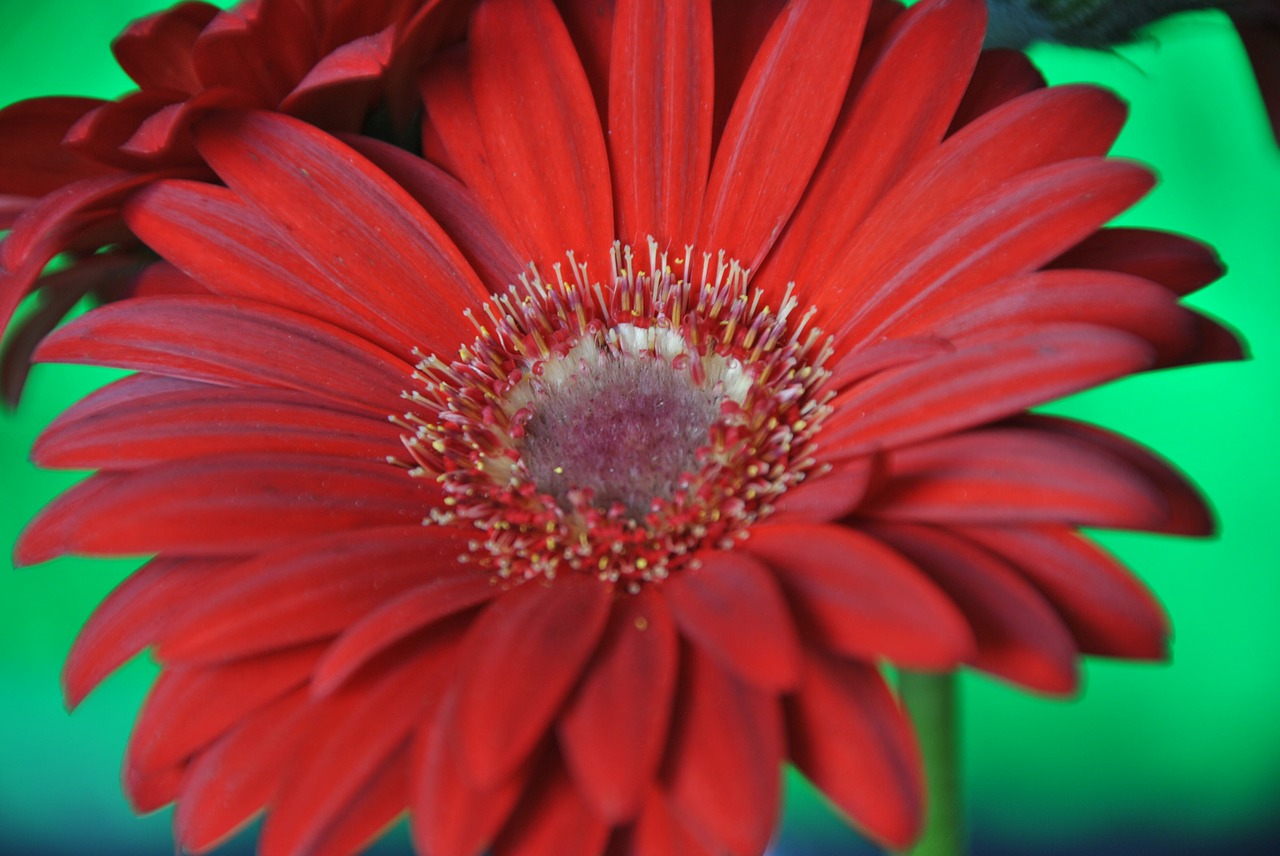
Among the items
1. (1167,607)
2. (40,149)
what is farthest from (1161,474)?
(1167,607)

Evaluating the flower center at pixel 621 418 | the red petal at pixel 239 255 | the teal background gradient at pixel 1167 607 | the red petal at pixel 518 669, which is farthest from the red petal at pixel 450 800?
the teal background gradient at pixel 1167 607

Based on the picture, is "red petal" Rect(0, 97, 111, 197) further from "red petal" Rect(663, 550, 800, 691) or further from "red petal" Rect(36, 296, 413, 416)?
"red petal" Rect(663, 550, 800, 691)

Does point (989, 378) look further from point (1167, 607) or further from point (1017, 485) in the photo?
point (1167, 607)

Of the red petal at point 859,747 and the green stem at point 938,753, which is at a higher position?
the red petal at point 859,747

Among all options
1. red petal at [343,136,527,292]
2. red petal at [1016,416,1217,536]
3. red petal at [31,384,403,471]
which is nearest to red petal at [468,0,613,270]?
red petal at [343,136,527,292]

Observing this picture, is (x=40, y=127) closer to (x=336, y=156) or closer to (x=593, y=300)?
(x=336, y=156)

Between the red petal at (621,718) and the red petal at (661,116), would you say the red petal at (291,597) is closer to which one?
the red petal at (621,718)

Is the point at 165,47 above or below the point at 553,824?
above
